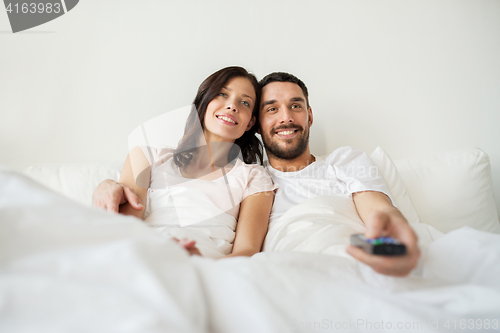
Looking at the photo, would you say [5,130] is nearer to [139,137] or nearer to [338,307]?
[139,137]

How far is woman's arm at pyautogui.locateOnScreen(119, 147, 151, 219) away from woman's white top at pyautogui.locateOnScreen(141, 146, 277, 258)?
26 millimetres

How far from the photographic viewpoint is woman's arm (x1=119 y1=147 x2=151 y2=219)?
38.0 inches

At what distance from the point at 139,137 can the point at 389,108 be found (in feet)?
4.21

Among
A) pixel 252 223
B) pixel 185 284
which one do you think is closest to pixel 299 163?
pixel 252 223

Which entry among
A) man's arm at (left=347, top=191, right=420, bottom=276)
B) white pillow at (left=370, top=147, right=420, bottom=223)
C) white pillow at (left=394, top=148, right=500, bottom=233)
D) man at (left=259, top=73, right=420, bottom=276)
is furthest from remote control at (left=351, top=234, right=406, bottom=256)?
white pillow at (left=394, top=148, right=500, bottom=233)

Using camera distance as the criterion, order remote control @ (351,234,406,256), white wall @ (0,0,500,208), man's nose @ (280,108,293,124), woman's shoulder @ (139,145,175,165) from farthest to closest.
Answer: white wall @ (0,0,500,208) → man's nose @ (280,108,293,124) → woman's shoulder @ (139,145,175,165) → remote control @ (351,234,406,256)

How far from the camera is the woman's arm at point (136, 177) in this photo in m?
0.96

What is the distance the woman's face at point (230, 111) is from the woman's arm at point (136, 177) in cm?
30

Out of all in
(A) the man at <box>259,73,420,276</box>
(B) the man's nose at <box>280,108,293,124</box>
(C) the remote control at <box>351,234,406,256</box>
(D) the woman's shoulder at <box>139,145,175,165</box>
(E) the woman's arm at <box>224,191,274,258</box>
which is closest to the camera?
(C) the remote control at <box>351,234,406,256</box>

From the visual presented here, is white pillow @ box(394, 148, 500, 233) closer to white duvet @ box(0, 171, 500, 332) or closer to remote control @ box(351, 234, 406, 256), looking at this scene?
white duvet @ box(0, 171, 500, 332)

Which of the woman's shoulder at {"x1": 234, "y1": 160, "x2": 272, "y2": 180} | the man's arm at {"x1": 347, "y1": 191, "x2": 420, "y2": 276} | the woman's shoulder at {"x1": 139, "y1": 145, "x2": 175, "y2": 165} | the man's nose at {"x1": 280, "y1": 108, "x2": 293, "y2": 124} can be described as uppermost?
the man's nose at {"x1": 280, "y1": 108, "x2": 293, "y2": 124}

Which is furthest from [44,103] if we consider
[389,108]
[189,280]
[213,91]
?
[389,108]

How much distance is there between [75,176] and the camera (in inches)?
45.8

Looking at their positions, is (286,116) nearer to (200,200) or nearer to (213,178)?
(213,178)
